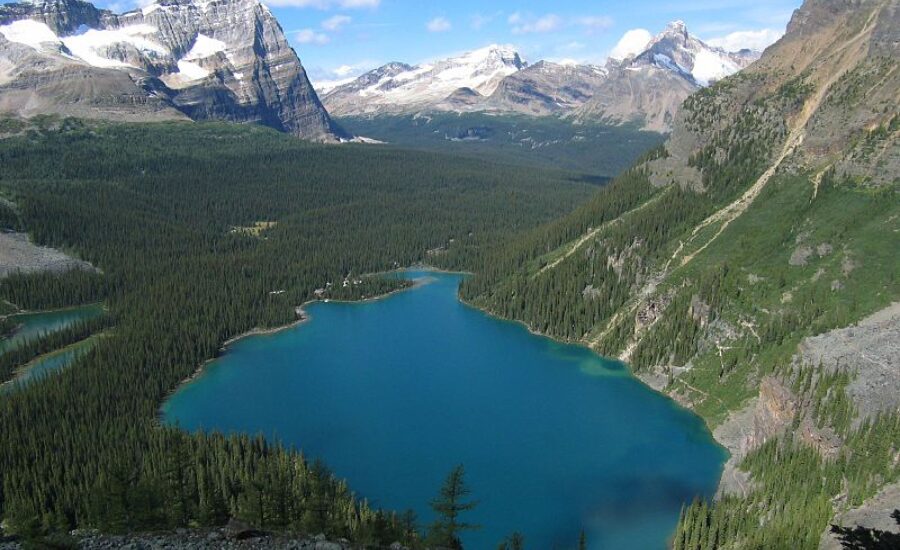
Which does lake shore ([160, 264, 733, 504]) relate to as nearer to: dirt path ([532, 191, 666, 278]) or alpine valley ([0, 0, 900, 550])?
alpine valley ([0, 0, 900, 550])

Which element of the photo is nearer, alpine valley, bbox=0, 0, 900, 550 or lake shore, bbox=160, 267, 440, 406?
alpine valley, bbox=0, 0, 900, 550

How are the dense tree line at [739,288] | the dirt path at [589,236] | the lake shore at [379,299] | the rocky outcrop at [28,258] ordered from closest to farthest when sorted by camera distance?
1. the dense tree line at [739,288]
2. the lake shore at [379,299]
3. the dirt path at [589,236]
4. the rocky outcrop at [28,258]

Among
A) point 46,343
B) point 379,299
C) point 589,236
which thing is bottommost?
point 46,343

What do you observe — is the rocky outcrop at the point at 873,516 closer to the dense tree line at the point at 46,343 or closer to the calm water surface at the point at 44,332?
the calm water surface at the point at 44,332

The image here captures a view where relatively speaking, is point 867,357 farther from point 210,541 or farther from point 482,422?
point 210,541

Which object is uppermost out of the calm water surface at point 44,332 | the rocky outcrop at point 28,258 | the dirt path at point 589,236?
the dirt path at point 589,236

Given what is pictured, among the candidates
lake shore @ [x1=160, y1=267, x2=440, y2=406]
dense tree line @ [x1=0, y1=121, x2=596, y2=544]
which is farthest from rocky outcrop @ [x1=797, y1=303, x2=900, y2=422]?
lake shore @ [x1=160, y1=267, x2=440, y2=406]

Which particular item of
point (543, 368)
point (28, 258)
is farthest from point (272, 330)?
point (28, 258)

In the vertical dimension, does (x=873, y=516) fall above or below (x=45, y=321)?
above

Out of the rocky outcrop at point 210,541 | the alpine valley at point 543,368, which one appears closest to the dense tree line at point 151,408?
the alpine valley at point 543,368

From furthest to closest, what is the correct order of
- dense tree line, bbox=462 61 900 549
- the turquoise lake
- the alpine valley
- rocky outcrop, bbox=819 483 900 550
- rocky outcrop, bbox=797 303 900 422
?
the turquoise lake < rocky outcrop, bbox=797 303 900 422 < dense tree line, bbox=462 61 900 549 < the alpine valley < rocky outcrop, bbox=819 483 900 550
